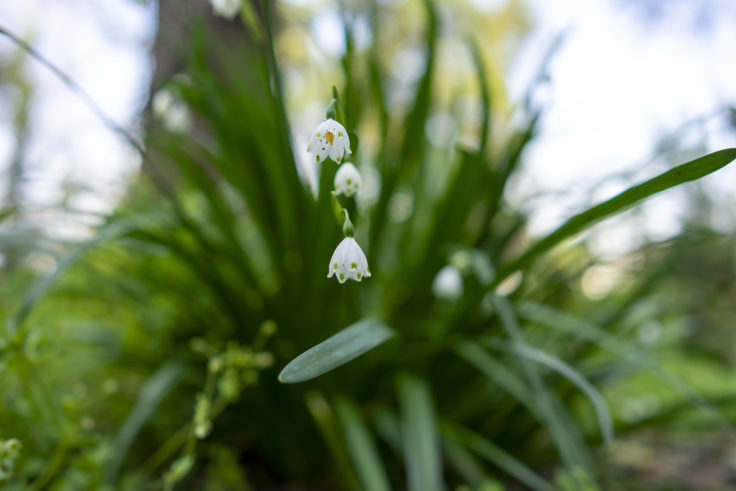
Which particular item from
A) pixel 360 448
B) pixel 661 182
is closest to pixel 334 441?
pixel 360 448

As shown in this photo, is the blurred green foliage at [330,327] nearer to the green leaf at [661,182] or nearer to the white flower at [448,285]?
the white flower at [448,285]

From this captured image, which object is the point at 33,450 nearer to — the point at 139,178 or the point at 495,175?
the point at 139,178

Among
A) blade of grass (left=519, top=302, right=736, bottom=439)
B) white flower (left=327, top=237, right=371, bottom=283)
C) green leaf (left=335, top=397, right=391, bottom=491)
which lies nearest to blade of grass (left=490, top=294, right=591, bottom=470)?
blade of grass (left=519, top=302, right=736, bottom=439)

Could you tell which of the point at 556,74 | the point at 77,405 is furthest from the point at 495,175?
the point at 77,405

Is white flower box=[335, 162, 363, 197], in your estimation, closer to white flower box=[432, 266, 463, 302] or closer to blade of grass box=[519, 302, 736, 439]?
blade of grass box=[519, 302, 736, 439]

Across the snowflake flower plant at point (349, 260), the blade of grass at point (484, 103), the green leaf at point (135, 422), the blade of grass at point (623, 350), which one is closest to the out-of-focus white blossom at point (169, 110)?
the green leaf at point (135, 422)

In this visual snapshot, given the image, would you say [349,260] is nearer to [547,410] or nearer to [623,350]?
[547,410]

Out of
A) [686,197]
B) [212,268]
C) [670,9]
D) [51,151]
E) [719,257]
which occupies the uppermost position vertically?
[670,9]
